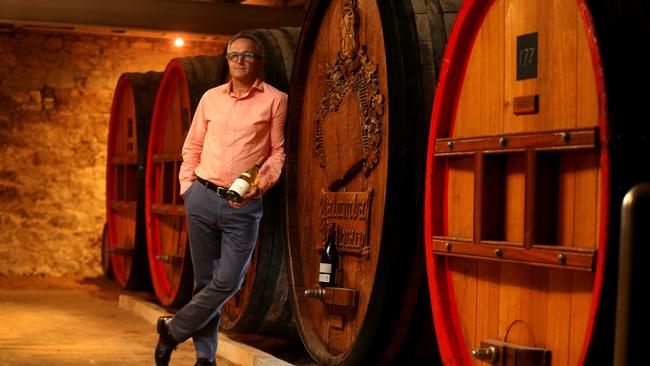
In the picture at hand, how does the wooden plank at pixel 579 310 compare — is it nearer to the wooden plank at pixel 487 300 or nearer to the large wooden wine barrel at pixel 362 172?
the wooden plank at pixel 487 300

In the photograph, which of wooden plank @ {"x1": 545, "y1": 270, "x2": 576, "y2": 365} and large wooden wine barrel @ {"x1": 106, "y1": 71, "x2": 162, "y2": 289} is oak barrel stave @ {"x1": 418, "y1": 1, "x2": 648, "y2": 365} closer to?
wooden plank @ {"x1": 545, "y1": 270, "x2": 576, "y2": 365}

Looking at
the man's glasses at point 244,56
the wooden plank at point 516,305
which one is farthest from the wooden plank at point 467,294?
the man's glasses at point 244,56

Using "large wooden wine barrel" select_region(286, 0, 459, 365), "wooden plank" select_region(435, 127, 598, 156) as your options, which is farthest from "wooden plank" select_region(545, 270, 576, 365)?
"large wooden wine barrel" select_region(286, 0, 459, 365)

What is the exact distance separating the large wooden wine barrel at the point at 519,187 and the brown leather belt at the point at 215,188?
144 cm

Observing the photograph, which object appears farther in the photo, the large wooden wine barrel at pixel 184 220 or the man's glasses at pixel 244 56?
the large wooden wine barrel at pixel 184 220

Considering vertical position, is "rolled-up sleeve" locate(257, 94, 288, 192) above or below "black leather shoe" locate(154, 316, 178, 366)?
above

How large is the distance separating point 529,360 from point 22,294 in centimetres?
606

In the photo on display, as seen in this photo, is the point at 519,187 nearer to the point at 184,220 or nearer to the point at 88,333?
the point at 184,220

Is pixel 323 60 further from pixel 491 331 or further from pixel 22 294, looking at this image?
pixel 22 294

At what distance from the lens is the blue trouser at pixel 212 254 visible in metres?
4.14

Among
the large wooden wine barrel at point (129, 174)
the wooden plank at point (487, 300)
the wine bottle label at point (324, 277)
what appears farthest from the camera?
the large wooden wine barrel at point (129, 174)

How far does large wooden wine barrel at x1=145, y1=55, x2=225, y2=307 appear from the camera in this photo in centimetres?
556

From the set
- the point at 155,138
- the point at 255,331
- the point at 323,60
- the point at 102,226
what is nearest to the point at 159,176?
the point at 155,138

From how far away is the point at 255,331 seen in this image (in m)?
4.66
